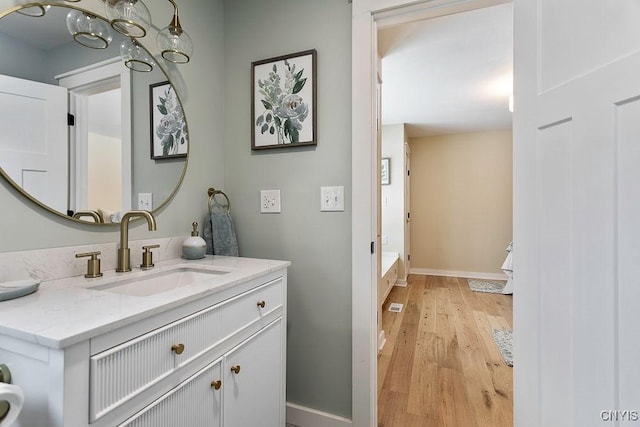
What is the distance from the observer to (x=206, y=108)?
1.61 meters

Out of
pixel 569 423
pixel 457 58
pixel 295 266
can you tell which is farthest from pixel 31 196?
pixel 457 58

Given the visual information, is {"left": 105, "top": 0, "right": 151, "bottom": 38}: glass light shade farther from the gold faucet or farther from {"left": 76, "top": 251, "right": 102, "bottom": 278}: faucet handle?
{"left": 76, "top": 251, "right": 102, "bottom": 278}: faucet handle

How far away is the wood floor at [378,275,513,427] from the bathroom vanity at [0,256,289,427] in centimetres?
93

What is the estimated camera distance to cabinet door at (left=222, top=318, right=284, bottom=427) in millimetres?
978

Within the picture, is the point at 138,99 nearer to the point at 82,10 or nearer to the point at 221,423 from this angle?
the point at 82,10

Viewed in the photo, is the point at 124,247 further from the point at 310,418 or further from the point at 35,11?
the point at 310,418

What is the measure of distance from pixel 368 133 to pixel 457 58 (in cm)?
166

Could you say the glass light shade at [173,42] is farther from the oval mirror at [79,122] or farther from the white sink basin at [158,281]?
the white sink basin at [158,281]

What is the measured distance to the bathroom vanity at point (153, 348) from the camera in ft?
1.86

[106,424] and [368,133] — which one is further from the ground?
[368,133]

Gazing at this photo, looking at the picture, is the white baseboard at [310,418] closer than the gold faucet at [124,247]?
No

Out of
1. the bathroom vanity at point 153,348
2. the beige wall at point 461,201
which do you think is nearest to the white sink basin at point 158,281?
the bathroom vanity at point 153,348

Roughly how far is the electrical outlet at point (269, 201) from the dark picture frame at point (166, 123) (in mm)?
436
